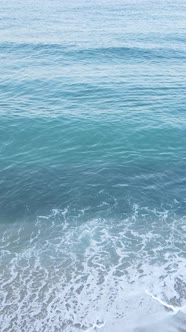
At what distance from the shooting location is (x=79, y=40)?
243ft

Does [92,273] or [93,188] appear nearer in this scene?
[92,273]

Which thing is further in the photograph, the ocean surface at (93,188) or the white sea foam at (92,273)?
the ocean surface at (93,188)

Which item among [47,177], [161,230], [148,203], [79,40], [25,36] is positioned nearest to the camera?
[161,230]

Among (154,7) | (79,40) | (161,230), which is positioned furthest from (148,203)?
(154,7)

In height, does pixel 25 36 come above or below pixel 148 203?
above

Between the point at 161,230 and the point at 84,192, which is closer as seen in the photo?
the point at 161,230

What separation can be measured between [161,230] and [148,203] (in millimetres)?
3599

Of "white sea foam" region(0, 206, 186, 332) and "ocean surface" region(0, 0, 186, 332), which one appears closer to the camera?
"white sea foam" region(0, 206, 186, 332)

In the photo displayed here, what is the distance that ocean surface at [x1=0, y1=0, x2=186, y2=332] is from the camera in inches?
885

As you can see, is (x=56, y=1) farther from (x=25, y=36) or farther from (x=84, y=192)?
(x=84, y=192)

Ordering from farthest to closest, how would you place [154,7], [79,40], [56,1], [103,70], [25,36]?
[56,1] < [154,7] < [25,36] < [79,40] < [103,70]

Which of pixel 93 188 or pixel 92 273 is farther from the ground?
pixel 93 188

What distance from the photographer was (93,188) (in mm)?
33312

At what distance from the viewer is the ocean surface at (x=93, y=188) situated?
22484 mm
